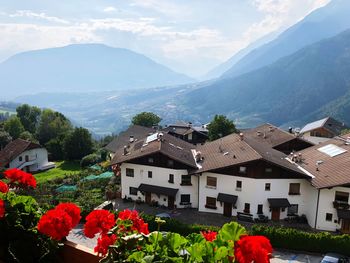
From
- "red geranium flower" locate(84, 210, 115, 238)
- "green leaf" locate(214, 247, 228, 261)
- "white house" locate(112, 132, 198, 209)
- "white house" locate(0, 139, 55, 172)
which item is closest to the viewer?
"green leaf" locate(214, 247, 228, 261)

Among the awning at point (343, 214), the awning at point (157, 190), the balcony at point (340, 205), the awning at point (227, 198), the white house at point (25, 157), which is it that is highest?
the balcony at point (340, 205)

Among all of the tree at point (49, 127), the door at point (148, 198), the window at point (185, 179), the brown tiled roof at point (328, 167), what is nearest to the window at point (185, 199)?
the window at point (185, 179)

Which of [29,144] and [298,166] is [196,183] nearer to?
[298,166]

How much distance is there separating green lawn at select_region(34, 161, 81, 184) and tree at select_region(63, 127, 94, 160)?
209 cm

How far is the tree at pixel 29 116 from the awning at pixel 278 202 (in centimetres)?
8044

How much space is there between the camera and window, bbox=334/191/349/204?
91.7 feet

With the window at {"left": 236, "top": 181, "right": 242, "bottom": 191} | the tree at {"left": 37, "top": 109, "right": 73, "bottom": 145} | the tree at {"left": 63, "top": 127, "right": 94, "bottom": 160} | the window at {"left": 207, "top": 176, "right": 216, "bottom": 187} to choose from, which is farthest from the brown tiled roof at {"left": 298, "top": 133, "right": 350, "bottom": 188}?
the tree at {"left": 37, "top": 109, "right": 73, "bottom": 145}

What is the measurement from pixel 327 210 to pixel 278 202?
4164mm

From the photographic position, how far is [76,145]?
71062 millimetres

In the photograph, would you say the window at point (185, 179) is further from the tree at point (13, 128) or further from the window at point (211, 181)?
the tree at point (13, 128)

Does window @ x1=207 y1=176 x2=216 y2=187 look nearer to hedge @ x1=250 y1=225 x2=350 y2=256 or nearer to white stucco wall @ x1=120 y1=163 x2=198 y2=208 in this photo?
white stucco wall @ x1=120 y1=163 x2=198 y2=208

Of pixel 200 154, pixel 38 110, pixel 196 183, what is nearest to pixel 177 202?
pixel 196 183

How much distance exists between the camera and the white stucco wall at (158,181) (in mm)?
34062

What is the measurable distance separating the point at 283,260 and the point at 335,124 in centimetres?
5572
